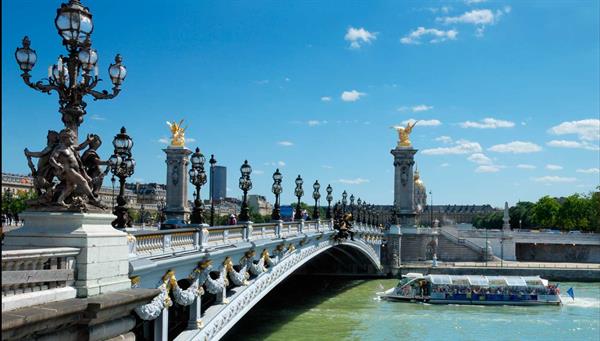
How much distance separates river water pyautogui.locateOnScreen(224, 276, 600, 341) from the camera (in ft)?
117

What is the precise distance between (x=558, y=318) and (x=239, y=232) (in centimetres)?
2823

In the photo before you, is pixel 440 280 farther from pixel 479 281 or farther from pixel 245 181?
pixel 245 181

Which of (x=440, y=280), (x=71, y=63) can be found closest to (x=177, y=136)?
(x=440, y=280)

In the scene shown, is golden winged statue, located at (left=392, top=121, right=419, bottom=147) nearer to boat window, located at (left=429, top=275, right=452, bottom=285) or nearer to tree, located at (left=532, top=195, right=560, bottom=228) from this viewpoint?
boat window, located at (left=429, top=275, right=452, bottom=285)

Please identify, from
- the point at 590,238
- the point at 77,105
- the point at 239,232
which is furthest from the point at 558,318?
the point at 590,238

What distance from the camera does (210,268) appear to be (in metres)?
18.5

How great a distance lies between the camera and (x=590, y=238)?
83.9 meters

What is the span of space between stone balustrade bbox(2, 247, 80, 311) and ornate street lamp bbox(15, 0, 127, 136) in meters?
2.05

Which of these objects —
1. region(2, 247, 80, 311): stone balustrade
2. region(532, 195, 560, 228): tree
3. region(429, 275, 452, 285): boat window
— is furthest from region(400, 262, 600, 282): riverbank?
region(532, 195, 560, 228): tree

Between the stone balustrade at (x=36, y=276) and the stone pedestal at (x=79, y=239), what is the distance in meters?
0.15

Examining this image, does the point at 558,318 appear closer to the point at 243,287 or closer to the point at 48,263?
the point at 243,287

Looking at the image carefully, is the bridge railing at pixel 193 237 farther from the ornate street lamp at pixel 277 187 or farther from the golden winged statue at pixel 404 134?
the golden winged statue at pixel 404 134

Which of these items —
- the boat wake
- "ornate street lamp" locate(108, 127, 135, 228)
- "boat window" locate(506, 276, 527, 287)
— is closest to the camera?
"ornate street lamp" locate(108, 127, 135, 228)

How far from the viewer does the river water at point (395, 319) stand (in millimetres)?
35781
